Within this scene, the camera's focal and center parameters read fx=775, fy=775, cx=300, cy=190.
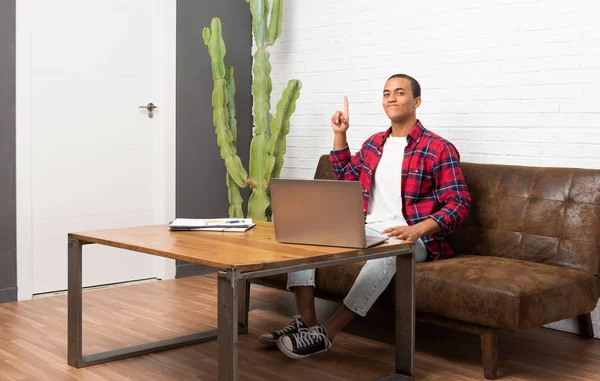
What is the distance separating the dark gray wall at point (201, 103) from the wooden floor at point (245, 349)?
2.94 feet

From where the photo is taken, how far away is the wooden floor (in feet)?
9.08

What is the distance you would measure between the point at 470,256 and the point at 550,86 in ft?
2.78

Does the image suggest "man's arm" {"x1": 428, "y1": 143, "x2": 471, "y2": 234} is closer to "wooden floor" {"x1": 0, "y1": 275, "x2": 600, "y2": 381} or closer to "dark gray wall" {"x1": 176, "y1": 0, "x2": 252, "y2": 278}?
"wooden floor" {"x1": 0, "y1": 275, "x2": 600, "y2": 381}

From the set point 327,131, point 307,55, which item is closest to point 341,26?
point 307,55

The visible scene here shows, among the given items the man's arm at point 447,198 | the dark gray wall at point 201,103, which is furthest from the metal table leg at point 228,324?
the dark gray wall at point 201,103

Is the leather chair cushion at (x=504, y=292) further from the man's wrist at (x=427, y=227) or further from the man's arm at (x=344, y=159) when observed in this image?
the man's arm at (x=344, y=159)

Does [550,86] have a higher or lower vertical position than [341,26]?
lower

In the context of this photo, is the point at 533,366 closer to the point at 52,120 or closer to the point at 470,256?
the point at 470,256

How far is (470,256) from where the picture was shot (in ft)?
10.6

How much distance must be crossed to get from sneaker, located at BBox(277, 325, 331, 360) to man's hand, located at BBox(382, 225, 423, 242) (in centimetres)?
45

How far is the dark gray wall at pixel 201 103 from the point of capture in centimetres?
461

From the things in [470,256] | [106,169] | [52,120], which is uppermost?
[52,120]

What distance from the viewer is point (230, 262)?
2.07 meters

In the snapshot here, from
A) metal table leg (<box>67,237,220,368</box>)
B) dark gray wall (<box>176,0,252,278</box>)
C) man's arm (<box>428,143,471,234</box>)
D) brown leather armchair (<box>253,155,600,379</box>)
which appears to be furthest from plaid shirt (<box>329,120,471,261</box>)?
dark gray wall (<box>176,0,252,278</box>)
